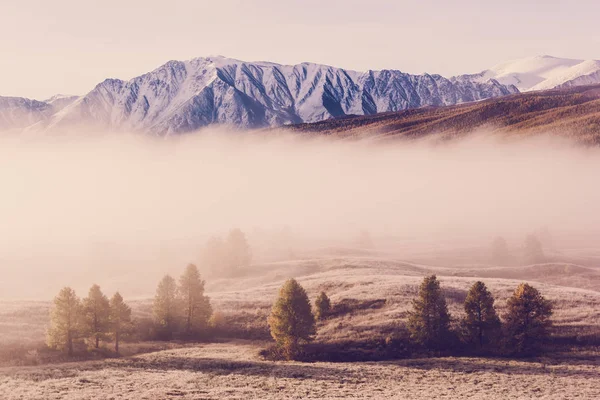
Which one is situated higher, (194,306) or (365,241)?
(365,241)

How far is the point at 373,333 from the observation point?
193ft

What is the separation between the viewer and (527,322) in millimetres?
54406

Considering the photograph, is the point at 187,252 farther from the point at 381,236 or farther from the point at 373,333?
the point at 373,333

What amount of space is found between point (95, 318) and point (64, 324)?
335 cm

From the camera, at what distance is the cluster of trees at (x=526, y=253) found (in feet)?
385

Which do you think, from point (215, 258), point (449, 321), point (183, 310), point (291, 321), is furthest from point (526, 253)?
point (183, 310)

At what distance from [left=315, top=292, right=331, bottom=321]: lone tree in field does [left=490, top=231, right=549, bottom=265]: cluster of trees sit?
2737 inches

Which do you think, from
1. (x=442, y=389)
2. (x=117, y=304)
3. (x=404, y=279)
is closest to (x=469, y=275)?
(x=404, y=279)

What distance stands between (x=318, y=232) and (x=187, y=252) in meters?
69.8

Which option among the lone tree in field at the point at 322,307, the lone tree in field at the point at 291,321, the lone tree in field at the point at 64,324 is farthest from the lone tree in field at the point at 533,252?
the lone tree in field at the point at 64,324

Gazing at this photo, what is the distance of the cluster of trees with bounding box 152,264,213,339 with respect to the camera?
6438cm

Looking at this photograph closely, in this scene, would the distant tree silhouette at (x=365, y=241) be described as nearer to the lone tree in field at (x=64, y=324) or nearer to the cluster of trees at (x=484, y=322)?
the cluster of trees at (x=484, y=322)

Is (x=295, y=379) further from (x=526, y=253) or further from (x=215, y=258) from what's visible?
(x=526, y=253)

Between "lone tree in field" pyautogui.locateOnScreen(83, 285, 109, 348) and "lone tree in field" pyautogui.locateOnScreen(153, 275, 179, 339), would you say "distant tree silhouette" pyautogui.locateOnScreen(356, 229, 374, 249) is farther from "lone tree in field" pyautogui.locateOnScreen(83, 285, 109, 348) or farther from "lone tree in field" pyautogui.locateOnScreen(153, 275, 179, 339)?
"lone tree in field" pyautogui.locateOnScreen(83, 285, 109, 348)
